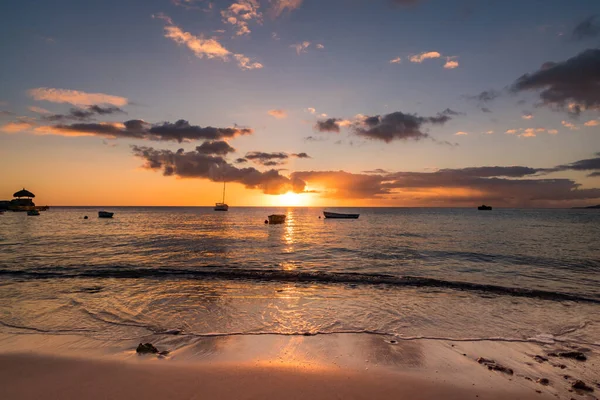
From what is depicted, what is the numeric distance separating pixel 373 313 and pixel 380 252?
22.9 meters

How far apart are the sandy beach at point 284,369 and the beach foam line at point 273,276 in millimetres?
9805

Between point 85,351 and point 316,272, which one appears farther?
point 316,272

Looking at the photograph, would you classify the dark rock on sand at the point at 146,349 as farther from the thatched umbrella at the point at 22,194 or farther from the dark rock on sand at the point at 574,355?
the thatched umbrella at the point at 22,194

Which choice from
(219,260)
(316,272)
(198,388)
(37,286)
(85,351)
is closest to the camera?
(198,388)

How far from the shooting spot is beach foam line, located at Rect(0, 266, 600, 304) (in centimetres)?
1886

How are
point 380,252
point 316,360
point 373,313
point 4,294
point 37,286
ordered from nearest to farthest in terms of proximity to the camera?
point 316,360 < point 373,313 < point 4,294 < point 37,286 < point 380,252

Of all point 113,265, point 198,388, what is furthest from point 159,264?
point 198,388

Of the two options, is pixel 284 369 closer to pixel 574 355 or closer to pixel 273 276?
pixel 574 355

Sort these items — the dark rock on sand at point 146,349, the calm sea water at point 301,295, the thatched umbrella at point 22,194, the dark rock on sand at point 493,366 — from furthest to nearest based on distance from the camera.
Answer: the thatched umbrella at point 22,194, the calm sea water at point 301,295, the dark rock on sand at point 146,349, the dark rock on sand at point 493,366

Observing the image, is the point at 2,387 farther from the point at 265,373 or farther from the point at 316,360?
the point at 316,360

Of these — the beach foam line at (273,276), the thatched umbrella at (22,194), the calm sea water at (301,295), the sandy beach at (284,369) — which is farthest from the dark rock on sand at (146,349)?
the thatched umbrella at (22,194)

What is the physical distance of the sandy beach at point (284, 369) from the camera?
6.88m

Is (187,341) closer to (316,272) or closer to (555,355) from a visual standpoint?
(555,355)

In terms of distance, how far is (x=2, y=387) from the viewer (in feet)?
23.1
